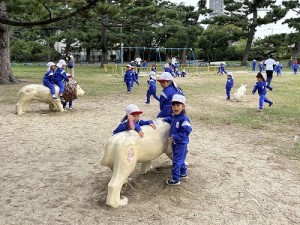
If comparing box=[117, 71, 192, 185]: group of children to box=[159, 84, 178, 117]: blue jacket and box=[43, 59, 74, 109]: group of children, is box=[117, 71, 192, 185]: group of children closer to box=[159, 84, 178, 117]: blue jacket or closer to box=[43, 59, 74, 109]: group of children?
box=[159, 84, 178, 117]: blue jacket

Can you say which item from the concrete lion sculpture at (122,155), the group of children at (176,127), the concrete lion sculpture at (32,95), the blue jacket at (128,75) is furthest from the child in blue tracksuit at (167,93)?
the blue jacket at (128,75)

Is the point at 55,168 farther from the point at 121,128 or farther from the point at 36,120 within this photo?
the point at 36,120

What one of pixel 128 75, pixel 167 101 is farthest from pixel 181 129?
pixel 128 75

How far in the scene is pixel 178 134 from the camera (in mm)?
4332

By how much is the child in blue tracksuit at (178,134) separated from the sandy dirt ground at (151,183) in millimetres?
210

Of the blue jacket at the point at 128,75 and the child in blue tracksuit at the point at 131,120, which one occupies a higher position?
the child in blue tracksuit at the point at 131,120

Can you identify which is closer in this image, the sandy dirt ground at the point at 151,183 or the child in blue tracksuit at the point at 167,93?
the sandy dirt ground at the point at 151,183

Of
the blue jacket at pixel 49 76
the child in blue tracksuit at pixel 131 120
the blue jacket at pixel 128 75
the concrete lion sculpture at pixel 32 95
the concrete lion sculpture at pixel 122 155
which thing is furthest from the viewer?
the blue jacket at pixel 128 75

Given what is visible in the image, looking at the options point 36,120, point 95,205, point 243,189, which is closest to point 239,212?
point 243,189

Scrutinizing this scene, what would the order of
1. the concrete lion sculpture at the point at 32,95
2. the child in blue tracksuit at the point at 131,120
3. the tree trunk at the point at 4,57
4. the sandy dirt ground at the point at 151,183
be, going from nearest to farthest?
the sandy dirt ground at the point at 151,183, the child in blue tracksuit at the point at 131,120, the concrete lion sculpture at the point at 32,95, the tree trunk at the point at 4,57

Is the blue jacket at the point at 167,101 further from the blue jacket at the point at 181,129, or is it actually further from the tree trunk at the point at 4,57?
the tree trunk at the point at 4,57

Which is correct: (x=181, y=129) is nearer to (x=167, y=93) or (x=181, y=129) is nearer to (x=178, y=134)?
(x=178, y=134)

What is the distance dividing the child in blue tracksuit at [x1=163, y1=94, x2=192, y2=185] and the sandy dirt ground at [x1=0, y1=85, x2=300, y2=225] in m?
0.21

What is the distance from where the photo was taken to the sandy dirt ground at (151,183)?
148 inches
